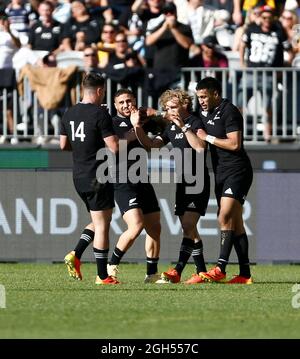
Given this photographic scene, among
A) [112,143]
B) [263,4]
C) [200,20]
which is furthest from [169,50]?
[112,143]

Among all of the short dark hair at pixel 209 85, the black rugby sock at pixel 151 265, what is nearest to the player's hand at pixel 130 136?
the short dark hair at pixel 209 85

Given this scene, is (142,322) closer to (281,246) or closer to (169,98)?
(169,98)

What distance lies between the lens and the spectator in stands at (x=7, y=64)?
20797 millimetres

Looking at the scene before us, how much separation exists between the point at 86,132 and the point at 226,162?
1.75m

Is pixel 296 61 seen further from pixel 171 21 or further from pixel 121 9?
pixel 121 9

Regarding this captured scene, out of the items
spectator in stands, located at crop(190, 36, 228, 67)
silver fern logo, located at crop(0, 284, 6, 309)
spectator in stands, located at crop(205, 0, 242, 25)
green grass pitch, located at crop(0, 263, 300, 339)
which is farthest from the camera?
spectator in stands, located at crop(205, 0, 242, 25)

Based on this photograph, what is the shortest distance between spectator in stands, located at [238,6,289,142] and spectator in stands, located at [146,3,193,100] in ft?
3.11

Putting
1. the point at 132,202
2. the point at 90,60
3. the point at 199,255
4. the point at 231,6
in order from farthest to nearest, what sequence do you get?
the point at 231,6
the point at 90,60
the point at 199,255
the point at 132,202

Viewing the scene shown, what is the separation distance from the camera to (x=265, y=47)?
67.1 ft

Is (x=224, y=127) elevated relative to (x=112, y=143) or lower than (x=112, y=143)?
elevated

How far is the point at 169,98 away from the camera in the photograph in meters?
14.9

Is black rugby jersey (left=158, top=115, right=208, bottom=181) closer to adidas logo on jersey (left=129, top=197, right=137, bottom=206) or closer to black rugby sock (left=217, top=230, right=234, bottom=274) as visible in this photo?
black rugby sock (left=217, top=230, right=234, bottom=274)

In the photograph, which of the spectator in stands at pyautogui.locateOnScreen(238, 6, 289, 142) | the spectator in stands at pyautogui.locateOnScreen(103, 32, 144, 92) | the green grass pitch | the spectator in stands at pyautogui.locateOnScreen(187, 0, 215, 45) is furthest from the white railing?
the green grass pitch

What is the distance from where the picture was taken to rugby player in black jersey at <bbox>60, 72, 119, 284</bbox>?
1416 centimetres
